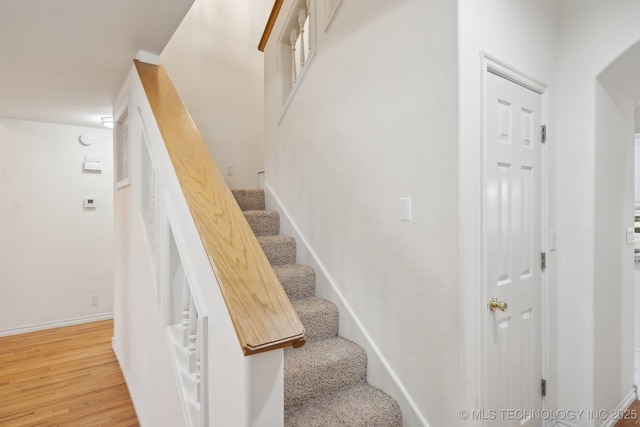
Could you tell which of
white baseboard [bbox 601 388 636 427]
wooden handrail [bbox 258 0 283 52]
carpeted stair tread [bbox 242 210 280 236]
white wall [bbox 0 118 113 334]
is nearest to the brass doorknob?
white baseboard [bbox 601 388 636 427]

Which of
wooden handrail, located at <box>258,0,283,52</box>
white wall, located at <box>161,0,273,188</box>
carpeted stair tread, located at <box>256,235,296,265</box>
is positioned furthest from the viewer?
white wall, located at <box>161,0,273,188</box>

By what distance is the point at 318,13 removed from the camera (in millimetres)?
2387

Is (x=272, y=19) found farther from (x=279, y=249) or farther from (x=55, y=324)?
(x=55, y=324)

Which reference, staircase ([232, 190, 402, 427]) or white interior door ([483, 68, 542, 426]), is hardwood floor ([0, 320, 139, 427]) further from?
white interior door ([483, 68, 542, 426])

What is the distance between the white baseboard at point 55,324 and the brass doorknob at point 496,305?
14.5 ft

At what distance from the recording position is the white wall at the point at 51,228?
3.70m

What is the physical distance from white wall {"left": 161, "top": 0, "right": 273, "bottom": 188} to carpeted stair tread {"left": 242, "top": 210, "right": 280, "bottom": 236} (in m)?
1.22

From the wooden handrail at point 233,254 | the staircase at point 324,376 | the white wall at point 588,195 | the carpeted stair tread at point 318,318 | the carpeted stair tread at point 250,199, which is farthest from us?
the carpeted stair tread at point 250,199

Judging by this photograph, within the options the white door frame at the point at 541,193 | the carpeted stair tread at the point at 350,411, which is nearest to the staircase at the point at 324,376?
the carpeted stair tread at the point at 350,411

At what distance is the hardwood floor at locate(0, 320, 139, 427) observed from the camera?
90.4 inches

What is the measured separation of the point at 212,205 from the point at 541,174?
5.97 feet

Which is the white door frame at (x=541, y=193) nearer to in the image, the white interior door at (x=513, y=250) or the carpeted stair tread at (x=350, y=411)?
the white interior door at (x=513, y=250)

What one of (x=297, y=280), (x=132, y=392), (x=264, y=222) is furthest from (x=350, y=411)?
(x=132, y=392)

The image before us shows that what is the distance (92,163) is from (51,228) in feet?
2.84
